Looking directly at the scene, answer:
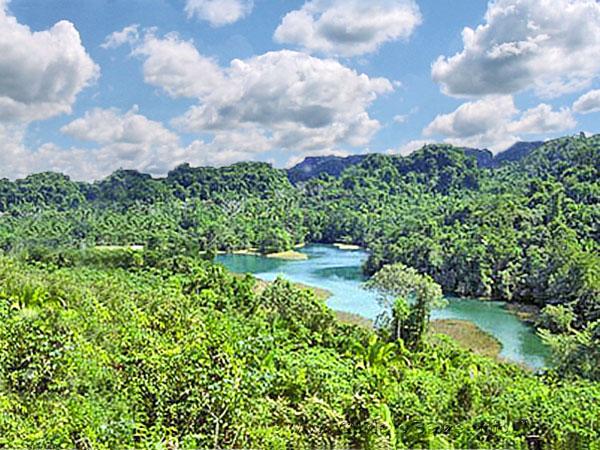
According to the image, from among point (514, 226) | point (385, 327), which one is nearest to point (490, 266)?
point (514, 226)

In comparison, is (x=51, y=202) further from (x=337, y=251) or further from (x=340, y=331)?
(x=340, y=331)

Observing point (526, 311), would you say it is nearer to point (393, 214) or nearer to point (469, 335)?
point (469, 335)

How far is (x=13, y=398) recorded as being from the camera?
240 inches

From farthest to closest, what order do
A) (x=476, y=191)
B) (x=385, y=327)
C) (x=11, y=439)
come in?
1. (x=476, y=191)
2. (x=385, y=327)
3. (x=11, y=439)

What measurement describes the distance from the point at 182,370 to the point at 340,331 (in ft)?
51.5

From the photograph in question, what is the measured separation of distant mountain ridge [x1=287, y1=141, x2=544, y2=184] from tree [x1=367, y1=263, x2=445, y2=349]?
102 metres

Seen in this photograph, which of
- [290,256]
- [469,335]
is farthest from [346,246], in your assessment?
[469,335]

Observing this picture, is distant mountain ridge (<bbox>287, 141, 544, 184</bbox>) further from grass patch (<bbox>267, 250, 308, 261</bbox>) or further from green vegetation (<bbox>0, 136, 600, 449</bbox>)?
green vegetation (<bbox>0, 136, 600, 449</bbox>)

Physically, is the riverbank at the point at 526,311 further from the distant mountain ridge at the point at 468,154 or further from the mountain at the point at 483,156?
the mountain at the point at 483,156

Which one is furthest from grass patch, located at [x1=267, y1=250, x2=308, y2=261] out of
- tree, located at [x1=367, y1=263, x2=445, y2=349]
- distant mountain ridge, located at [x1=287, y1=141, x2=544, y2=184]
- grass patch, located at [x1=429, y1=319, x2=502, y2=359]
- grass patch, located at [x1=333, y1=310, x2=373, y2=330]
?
distant mountain ridge, located at [x1=287, y1=141, x2=544, y2=184]

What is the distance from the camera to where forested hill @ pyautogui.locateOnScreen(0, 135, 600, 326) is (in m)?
38.0

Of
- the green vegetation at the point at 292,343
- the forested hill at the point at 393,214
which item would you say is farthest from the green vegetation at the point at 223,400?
the forested hill at the point at 393,214

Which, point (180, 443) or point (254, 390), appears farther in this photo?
point (254, 390)

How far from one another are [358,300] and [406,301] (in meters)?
9.19
